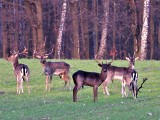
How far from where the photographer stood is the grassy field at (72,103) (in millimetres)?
14680

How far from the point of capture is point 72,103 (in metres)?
17.4

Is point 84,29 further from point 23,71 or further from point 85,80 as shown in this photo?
point 85,80

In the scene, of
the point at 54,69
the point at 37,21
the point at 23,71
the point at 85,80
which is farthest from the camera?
the point at 37,21

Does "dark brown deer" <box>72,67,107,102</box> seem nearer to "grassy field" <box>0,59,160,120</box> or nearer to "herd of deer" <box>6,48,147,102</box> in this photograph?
"herd of deer" <box>6,48,147,102</box>

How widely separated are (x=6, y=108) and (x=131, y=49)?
37.7 m

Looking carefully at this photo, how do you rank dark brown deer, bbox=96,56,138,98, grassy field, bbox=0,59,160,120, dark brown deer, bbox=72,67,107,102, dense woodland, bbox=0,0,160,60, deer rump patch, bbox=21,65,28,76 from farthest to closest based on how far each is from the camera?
1. dense woodland, bbox=0,0,160,60
2. deer rump patch, bbox=21,65,28,76
3. dark brown deer, bbox=96,56,138,98
4. dark brown deer, bbox=72,67,107,102
5. grassy field, bbox=0,59,160,120

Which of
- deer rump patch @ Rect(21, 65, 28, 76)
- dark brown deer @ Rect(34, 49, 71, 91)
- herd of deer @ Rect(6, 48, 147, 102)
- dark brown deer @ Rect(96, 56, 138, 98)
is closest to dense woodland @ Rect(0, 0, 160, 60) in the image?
dark brown deer @ Rect(34, 49, 71, 91)

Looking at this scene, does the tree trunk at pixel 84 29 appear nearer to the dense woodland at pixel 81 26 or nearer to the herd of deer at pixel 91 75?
the dense woodland at pixel 81 26

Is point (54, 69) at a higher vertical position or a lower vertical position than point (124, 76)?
higher

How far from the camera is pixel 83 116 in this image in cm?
1466

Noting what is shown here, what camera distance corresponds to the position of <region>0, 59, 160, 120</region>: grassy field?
14.7 metres

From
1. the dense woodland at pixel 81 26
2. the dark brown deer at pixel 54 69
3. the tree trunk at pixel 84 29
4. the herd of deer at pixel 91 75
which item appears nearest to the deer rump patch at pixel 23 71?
the herd of deer at pixel 91 75

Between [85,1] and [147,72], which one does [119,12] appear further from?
[147,72]

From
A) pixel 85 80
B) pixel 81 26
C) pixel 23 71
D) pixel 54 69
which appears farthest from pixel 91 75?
pixel 81 26
